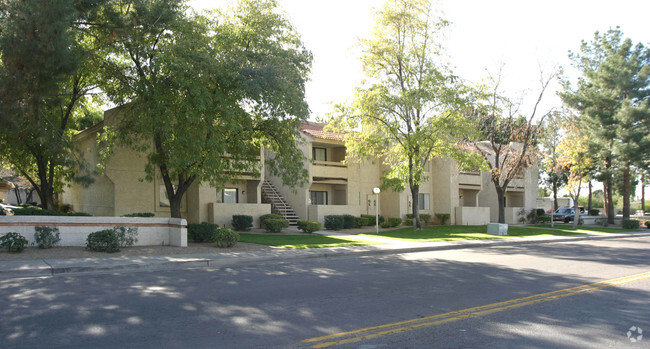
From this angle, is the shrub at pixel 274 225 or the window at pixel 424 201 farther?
the window at pixel 424 201

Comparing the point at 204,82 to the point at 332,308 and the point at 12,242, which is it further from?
the point at 332,308

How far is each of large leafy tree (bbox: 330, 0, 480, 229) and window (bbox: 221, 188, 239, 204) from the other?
7749mm

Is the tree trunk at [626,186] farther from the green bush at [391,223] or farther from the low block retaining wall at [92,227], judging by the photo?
the low block retaining wall at [92,227]

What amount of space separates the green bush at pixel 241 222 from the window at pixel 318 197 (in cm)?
749

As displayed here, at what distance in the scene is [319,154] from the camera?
3422 centimetres

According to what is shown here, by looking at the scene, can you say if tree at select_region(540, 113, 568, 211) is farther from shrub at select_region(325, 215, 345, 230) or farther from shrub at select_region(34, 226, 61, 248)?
shrub at select_region(34, 226, 61, 248)

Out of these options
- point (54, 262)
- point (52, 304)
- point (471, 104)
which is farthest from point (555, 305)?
point (471, 104)

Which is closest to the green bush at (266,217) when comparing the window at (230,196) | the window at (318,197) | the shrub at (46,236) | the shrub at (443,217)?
the window at (230,196)

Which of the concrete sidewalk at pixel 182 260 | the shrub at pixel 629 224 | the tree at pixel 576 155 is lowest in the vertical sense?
the shrub at pixel 629 224

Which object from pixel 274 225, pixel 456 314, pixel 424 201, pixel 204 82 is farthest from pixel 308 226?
pixel 456 314

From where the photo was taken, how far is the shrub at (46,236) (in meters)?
14.6

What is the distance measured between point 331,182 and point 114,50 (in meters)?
17.0

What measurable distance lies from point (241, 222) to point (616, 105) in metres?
28.9

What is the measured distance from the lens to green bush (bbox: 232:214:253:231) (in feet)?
85.7
